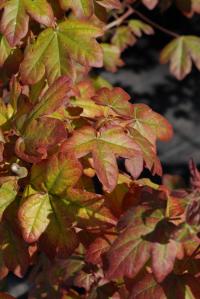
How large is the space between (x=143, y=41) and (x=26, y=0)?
3572mm

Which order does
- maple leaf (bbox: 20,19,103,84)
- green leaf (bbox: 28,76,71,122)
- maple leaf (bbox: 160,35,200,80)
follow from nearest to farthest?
green leaf (bbox: 28,76,71,122) → maple leaf (bbox: 20,19,103,84) → maple leaf (bbox: 160,35,200,80)

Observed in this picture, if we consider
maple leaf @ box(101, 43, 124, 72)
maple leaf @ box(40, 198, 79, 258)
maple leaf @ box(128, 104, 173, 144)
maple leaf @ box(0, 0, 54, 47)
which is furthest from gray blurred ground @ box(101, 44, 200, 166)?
maple leaf @ box(40, 198, 79, 258)

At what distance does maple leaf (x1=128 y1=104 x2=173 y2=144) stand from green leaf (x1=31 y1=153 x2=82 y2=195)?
0.26 metres

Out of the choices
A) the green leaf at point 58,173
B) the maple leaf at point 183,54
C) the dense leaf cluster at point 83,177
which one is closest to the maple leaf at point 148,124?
the dense leaf cluster at point 83,177

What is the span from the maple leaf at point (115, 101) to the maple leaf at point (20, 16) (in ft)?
0.74

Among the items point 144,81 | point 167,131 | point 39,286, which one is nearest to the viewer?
point 167,131

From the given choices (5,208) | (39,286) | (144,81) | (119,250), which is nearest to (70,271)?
(39,286)

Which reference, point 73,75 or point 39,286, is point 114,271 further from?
point 39,286

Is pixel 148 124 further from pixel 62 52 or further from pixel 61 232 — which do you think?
pixel 61 232

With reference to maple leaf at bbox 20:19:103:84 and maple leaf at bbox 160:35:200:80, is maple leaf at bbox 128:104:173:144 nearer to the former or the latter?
maple leaf at bbox 20:19:103:84

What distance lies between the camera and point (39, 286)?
1755 millimetres

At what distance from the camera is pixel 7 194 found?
3.86ft

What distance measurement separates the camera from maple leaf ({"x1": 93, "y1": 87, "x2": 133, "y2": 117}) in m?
1.30

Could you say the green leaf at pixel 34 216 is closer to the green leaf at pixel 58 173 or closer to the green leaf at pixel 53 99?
the green leaf at pixel 58 173
